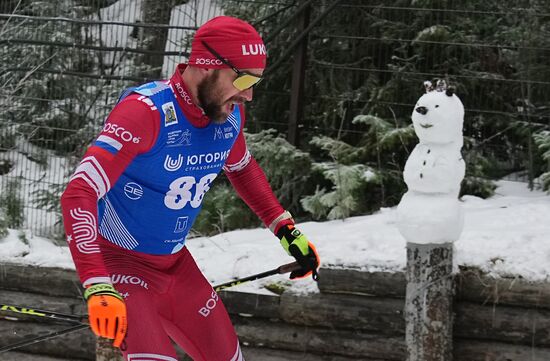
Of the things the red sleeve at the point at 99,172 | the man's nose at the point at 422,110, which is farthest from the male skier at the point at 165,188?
the man's nose at the point at 422,110

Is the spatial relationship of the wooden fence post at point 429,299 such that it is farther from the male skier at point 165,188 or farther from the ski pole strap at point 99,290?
the ski pole strap at point 99,290

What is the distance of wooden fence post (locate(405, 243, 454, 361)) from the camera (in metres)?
4.77

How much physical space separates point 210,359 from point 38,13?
7.08m

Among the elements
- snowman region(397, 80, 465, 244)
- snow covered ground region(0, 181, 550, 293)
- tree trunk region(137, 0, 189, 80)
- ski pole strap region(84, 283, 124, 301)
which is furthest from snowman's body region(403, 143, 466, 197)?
tree trunk region(137, 0, 189, 80)

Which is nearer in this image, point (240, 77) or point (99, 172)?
point (99, 172)

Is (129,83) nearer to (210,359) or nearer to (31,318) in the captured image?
(31,318)

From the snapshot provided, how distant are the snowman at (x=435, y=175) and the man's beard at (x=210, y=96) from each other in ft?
5.86

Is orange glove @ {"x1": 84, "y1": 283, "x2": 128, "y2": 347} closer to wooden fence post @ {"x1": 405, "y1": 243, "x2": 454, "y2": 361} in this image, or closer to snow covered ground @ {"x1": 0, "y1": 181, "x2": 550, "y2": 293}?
wooden fence post @ {"x1": 405, "y1": 243, "x2": 454, "y2": 361}

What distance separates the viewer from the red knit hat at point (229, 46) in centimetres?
322

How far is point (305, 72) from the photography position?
7465 mm

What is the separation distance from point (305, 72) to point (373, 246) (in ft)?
8.18

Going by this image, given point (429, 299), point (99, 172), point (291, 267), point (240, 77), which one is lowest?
point (429, 299)

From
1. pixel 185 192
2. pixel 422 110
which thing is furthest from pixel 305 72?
pixel 185 192

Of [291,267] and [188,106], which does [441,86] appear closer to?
[291,267]
